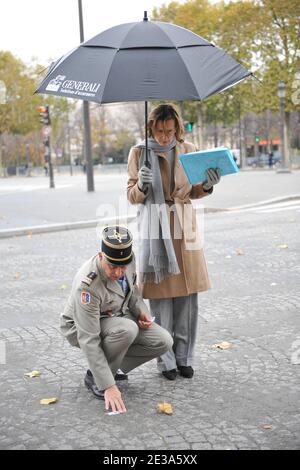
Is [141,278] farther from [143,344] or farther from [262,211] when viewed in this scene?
[262,211]

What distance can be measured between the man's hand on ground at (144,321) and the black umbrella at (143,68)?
1.38 metres

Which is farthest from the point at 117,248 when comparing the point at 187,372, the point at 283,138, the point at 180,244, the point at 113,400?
the point at 283,138

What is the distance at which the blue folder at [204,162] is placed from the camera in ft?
13.4

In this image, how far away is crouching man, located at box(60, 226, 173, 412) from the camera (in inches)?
155

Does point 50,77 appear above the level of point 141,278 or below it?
above

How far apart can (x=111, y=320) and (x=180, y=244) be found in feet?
2.51

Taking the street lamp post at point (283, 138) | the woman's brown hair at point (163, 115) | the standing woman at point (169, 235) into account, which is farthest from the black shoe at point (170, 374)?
the street lamp post at point (283, 138)

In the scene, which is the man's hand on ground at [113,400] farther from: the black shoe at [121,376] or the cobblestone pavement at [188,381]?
the black shoe at [121,376]

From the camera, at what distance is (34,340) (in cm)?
569

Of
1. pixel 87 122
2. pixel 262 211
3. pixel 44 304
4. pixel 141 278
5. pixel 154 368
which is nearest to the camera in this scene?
pixel 141 278

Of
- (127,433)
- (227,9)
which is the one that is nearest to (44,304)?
(127,433)

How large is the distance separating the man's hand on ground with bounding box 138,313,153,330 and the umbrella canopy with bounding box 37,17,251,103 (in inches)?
54.4

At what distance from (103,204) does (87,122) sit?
18.5ft

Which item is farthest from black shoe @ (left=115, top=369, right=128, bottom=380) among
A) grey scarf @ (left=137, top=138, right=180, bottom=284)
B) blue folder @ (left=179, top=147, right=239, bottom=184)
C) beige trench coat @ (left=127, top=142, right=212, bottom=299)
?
blue folder @ (left=179, top=147, right=239, bottom=184)
